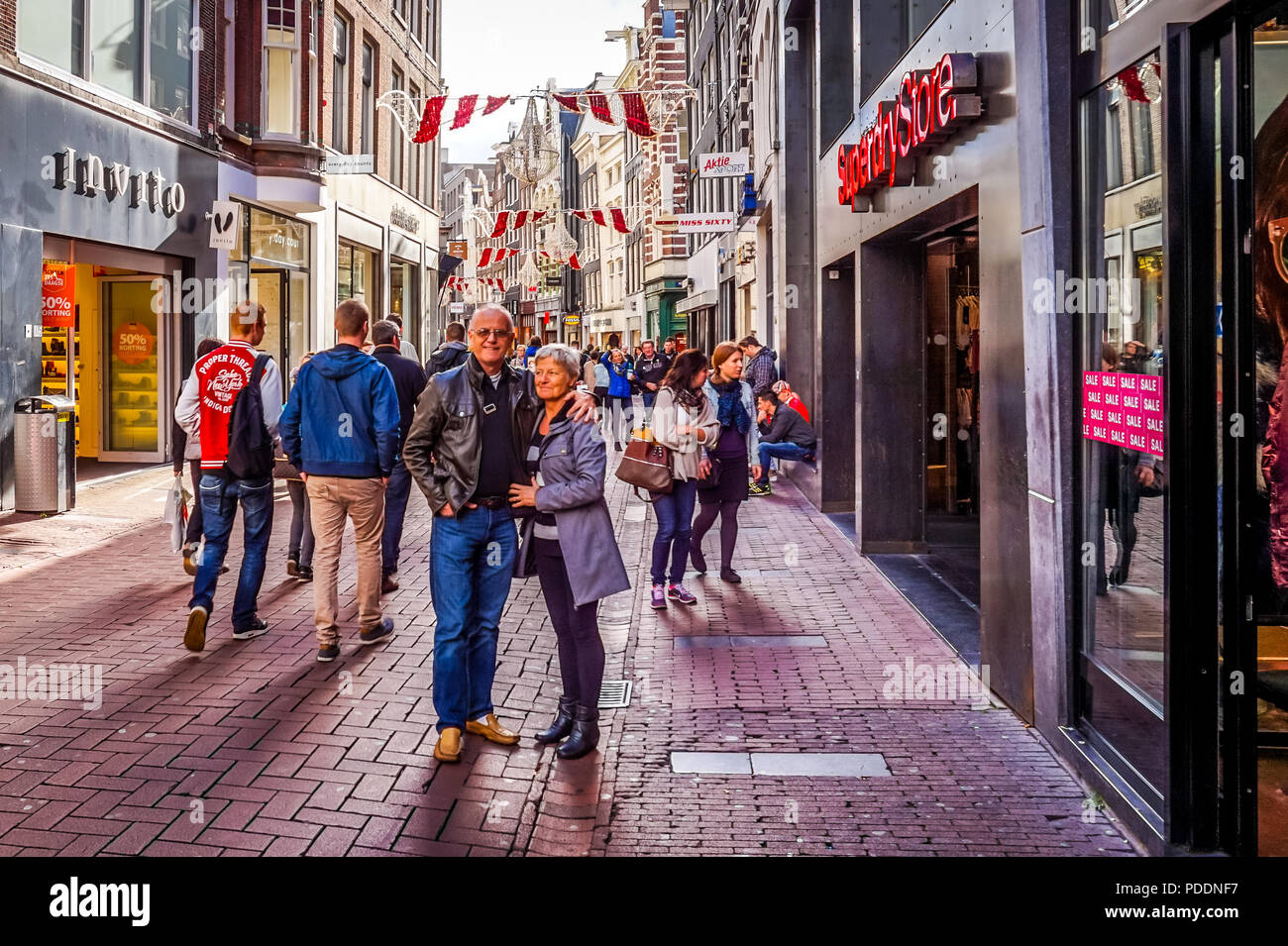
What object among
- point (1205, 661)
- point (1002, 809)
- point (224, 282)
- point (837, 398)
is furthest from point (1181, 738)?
point (224, 282)

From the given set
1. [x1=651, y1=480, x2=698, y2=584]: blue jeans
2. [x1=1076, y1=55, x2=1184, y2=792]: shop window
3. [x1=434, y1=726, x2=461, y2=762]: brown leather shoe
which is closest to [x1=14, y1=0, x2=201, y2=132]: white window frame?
[x1=651, y1=480, x2=698, y2=584]: blue jeans

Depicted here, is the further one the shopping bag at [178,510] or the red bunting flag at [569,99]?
the red bunting flag at [569,99]

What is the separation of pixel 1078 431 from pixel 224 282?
1549 centimetres

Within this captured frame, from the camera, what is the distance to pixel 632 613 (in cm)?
845

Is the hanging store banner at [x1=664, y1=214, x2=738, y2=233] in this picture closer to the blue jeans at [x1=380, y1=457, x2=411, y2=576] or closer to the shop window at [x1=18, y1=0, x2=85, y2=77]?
the shop window at [x1=18, y1=0, x2=85, y2=77]

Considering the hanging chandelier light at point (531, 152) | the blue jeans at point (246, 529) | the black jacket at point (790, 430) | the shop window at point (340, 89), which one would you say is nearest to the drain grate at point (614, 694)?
the blue jeans at point (246, 529)

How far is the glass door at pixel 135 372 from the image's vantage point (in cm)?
1675

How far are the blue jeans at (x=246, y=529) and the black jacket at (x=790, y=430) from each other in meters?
6.63

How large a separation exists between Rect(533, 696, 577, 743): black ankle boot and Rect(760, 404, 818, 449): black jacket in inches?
298

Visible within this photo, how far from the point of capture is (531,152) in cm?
4053

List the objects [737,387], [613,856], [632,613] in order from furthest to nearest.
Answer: [737,387], [632,613], [613,856]

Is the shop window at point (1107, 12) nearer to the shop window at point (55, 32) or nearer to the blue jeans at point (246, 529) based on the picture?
the blue jeans at point (246, 529)
